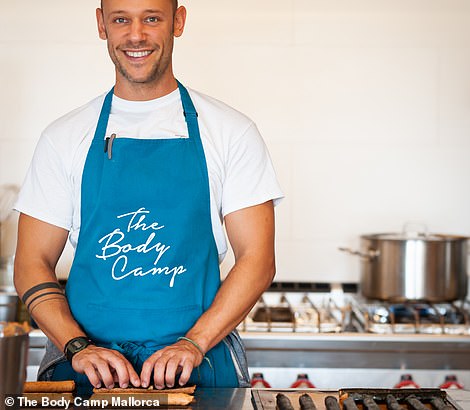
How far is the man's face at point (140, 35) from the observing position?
167 cm

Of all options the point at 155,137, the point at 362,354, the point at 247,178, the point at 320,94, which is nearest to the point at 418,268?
the point at 362,354

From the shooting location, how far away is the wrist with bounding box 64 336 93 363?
1.52 metres

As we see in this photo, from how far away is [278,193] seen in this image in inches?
67.0

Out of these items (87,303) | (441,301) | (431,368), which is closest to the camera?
(87,303)

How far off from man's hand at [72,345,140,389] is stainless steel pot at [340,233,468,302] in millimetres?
1297

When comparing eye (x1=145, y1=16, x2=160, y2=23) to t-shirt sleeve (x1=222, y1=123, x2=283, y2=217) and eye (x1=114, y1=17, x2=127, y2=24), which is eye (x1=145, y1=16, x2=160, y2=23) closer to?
eye (x1=114, y1=17, x2=127, y2=24)

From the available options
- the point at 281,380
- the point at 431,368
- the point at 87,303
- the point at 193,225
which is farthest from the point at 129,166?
the point at 431,368

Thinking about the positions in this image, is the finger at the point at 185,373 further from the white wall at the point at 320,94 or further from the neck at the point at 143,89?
the white wall at the point at 320,94

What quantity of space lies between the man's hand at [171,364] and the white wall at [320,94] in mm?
1443

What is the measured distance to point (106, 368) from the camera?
4.67 ft

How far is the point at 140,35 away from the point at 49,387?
71 centimetres

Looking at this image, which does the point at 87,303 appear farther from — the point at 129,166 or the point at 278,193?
the point at 278,193

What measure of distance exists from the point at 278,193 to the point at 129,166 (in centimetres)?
30

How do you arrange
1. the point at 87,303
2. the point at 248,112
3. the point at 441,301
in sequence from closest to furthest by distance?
1. the point at 87,303
2. the point at 441,301
3. the point at 248,112
